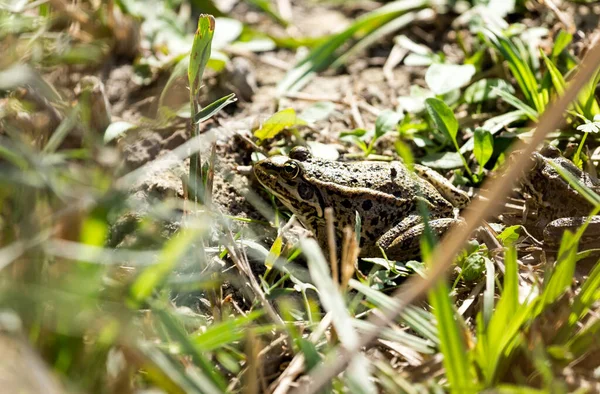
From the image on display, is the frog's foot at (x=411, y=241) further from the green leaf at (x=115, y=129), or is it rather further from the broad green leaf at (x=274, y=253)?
the green leaf at (x=115, y=129)

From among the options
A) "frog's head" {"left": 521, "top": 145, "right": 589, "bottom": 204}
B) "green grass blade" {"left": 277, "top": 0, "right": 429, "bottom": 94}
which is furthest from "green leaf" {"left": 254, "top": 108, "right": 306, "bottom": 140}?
"frog's head" {"left": 521, "top": 145, "right": 589, "bottom": 204}

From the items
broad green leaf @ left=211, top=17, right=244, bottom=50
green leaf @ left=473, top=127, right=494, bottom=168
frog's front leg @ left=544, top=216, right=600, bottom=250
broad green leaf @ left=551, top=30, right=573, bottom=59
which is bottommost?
frog's front leg @ left=544, top=216, right=600, bottom=250

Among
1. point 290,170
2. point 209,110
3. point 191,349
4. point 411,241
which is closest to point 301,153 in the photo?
point 290,170

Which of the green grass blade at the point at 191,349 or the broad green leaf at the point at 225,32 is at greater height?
the broad green leaf at the point at 225,32

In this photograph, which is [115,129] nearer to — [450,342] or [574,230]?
[450,342]

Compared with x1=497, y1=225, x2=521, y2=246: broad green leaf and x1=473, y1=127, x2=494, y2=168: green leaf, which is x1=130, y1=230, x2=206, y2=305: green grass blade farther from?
x1=473, y1=127, x2=494, y2=168: green leaf

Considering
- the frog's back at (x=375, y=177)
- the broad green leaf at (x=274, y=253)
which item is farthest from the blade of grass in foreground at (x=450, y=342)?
the frog's back at (x=375, y=177)
